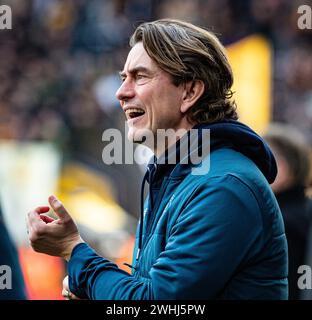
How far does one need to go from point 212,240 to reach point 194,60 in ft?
2.10

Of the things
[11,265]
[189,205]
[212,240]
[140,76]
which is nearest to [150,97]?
[140,76]

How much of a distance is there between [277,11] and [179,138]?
576cm

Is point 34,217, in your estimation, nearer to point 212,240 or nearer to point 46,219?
point 46,219

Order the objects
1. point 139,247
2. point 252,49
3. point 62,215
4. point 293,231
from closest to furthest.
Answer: point 62,215, point 139,247, point 293,231, point 252,49

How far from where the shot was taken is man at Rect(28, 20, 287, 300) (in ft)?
5.85

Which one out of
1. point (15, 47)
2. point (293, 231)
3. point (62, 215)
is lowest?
point (293, 231)

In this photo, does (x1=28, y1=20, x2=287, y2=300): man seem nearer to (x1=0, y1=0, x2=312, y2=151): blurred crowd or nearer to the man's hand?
the man's hand

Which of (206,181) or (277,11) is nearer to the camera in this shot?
(206,181)

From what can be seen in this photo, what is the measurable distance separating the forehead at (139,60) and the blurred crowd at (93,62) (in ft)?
15.2

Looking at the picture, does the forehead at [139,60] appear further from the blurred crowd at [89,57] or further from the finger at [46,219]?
the blurred crowd at [89,57]

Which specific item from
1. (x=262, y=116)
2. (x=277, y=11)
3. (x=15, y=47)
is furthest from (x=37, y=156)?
(x=277, y=11)

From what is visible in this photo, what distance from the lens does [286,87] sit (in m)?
7.21

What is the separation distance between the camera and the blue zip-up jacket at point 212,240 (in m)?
1.77
